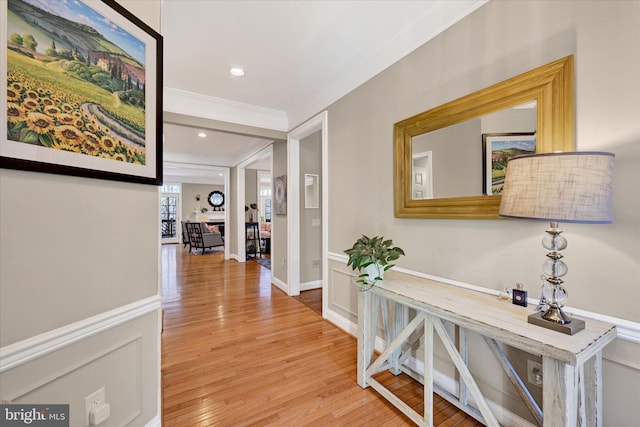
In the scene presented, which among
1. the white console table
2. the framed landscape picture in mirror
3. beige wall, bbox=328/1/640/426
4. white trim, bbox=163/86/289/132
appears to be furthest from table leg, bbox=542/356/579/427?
white trim, bbox=163/86/289/132

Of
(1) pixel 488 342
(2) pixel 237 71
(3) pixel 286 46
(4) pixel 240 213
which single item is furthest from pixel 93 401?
(4) pixel 240 213

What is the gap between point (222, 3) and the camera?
1851 mm

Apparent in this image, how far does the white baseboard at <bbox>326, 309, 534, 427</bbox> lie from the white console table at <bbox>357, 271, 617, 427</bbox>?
0.11 meters

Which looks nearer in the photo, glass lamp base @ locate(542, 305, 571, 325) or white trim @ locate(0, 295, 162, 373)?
white trim @ locate(0, 295, 162, 373)

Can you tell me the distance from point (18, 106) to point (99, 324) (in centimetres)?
88

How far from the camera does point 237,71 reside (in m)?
2.78

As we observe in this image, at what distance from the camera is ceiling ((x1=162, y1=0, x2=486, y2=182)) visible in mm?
1885

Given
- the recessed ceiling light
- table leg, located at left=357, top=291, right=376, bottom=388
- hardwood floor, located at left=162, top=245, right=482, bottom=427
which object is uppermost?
the recessed ceiling light

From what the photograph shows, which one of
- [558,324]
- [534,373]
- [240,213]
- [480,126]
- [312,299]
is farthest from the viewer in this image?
[240,213]

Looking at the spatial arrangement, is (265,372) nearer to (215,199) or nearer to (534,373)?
(534,373)

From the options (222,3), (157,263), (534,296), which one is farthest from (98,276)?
(534,296)

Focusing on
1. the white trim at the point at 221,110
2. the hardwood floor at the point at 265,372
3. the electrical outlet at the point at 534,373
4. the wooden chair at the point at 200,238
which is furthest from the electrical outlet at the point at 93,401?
the wooden chair at the point at 200,238

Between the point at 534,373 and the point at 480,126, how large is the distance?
1387mm

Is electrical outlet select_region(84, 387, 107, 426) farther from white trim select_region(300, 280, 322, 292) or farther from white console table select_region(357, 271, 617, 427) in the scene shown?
white trim select_region(300, 280, 322, 292)
